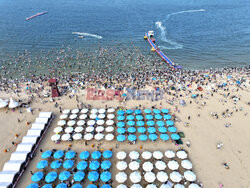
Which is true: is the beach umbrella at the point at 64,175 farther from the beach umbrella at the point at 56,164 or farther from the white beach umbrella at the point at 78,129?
the white beach umbrella at the point at 78,129

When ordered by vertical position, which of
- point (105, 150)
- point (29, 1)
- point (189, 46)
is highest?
point (29, 1)

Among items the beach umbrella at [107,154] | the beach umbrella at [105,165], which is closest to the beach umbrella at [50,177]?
the beach umbrella at [105,165]

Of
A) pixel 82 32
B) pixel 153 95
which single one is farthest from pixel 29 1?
pixel 153 95

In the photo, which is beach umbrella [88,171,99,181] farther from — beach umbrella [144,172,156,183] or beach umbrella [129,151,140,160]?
beach umbrella [144,172,156,183]

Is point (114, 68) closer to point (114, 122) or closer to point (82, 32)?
point (114, 122)

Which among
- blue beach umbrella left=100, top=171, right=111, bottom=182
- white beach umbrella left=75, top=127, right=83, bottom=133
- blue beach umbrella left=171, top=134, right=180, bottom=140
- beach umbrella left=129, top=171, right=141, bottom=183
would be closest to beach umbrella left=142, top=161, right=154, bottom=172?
beach umbrella left=129, top=171, right=141, bottom=183

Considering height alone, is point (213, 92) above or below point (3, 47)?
below
